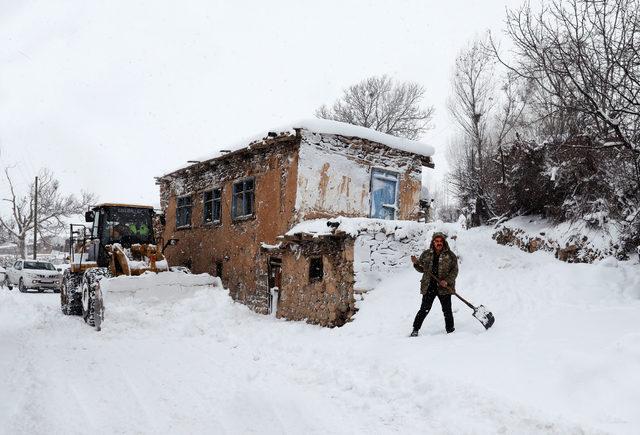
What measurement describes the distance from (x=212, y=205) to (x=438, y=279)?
1103 cm

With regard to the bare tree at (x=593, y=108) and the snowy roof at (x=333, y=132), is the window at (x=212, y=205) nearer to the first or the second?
the snowy roof at (x=333, y=132)

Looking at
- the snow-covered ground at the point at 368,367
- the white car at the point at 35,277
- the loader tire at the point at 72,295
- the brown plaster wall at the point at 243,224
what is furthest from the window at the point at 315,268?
the white car at the point at 35,277

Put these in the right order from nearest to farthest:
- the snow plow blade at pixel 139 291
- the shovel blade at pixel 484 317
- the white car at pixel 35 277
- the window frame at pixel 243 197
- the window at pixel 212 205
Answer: the shovel blade at pixel 484 317 → the snow plow blade at pixel 139 291 → the window frame at pixel 243 197 → the window at pixel 212 205 → the white car at pixel 35 277

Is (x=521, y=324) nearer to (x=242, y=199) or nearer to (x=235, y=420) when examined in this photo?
(x=235, y=420)

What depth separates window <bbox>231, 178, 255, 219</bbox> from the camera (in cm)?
1544

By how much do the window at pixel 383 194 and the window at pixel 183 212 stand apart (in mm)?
7632

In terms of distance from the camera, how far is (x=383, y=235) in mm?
11516

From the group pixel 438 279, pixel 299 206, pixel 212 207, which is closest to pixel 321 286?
pixel 299 206

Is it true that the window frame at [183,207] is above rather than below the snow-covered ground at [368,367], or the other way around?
above

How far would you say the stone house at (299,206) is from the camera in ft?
38.2

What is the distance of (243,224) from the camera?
15.5m

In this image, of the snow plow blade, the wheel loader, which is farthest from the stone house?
the wheel loader

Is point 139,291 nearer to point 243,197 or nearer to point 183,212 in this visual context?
point 243,197

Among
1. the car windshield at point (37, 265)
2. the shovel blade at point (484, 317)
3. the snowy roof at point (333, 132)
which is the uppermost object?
the snowy roof at point (333, 132)
